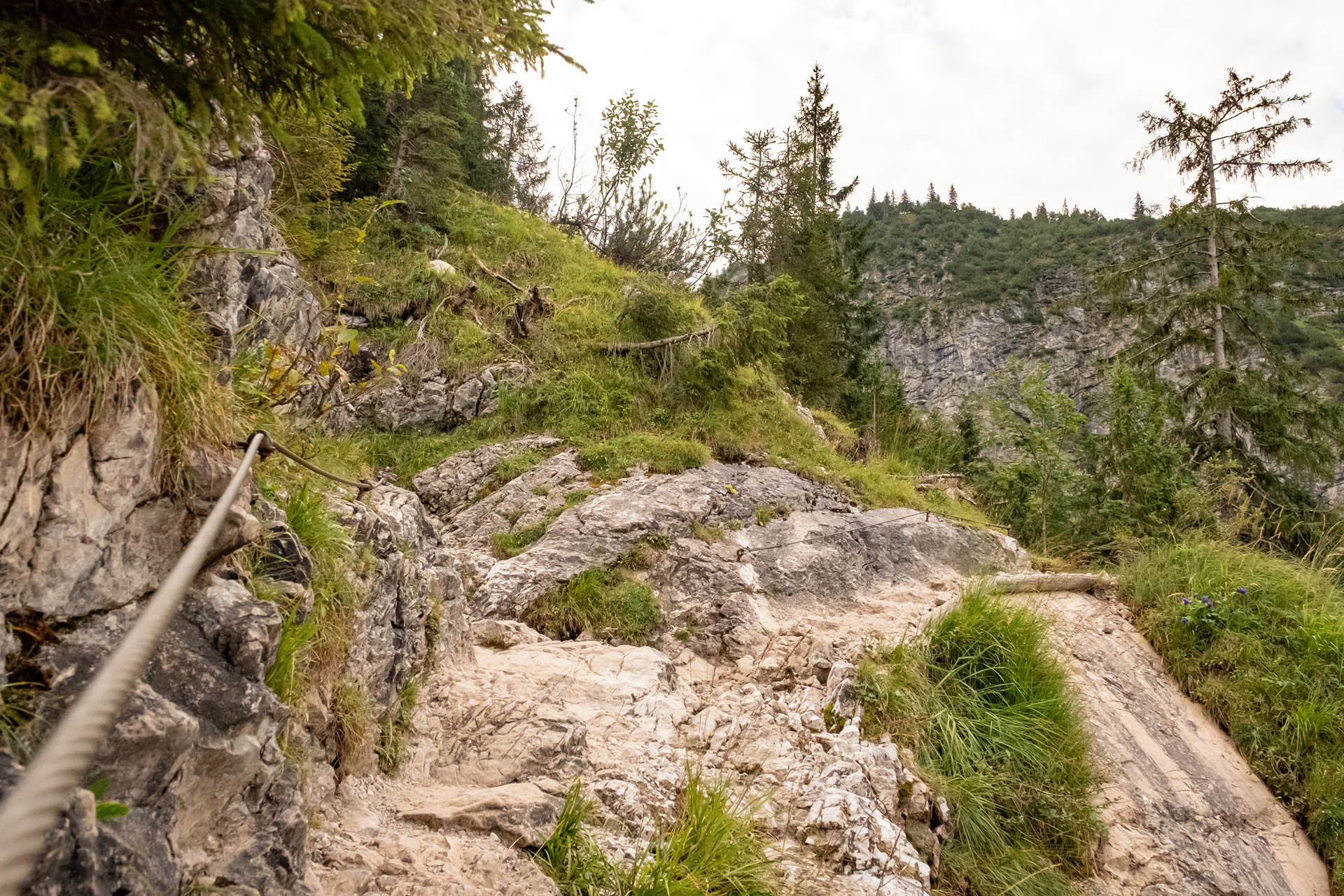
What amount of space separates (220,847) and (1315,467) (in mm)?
16700

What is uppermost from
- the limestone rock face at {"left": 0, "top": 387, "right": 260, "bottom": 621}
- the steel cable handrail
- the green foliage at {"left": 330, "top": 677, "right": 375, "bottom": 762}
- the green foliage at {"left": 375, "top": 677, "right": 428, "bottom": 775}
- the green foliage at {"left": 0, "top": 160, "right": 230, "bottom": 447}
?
the green foliage at {"left": 0, "top": 160, "right": 230, "bottom": 447}

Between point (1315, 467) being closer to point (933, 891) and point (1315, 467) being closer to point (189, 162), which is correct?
point (933, 891)

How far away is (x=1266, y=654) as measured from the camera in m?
6.27

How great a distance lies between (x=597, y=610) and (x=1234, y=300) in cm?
1429

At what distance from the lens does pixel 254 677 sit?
2074 millimetres

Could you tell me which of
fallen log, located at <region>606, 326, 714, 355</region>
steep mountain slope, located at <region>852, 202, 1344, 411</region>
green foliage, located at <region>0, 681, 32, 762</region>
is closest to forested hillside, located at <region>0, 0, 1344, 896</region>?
green foliage, located at <region>0, 681, 32, 762</region>

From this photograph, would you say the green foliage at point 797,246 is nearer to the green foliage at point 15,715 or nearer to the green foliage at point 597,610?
the green foliage at point 597,610

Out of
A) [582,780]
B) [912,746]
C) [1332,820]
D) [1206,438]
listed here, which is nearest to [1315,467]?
[1206,438]

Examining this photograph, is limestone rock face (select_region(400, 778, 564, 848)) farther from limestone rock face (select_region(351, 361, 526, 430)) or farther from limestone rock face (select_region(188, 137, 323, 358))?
limestone rock face (select_region(351, 361, 526, 430))

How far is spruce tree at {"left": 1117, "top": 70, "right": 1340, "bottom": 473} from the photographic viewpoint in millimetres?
12125

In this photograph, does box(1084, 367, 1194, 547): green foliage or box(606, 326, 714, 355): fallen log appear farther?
box(606, 326, 714, 355): fallen log

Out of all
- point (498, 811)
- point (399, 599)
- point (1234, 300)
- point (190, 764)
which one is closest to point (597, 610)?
point (399, 599)

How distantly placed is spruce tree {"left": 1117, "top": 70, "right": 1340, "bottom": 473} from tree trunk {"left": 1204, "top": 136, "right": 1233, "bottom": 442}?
18 mm

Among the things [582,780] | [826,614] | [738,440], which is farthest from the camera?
[738,440]
